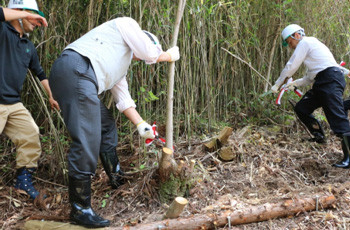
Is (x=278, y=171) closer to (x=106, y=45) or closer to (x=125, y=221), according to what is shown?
(x=125, y=221)

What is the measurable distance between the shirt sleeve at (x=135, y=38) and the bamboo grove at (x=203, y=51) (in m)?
0.39

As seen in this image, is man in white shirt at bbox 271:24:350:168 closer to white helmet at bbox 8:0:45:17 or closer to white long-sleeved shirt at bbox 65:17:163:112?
white long-sleeved shirt at bbox 65:17:163:112

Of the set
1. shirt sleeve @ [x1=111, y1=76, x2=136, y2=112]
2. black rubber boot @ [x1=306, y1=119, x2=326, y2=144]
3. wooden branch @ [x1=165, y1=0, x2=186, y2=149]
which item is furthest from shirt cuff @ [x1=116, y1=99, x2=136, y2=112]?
black rubber boot @ [x1=306, y1=119, x2=326, y2=144]

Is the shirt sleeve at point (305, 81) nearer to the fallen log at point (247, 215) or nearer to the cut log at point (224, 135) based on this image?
the cut log at point (224, 135)

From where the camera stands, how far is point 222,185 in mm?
2285

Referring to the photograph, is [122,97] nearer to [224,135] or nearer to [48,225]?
[48,225]

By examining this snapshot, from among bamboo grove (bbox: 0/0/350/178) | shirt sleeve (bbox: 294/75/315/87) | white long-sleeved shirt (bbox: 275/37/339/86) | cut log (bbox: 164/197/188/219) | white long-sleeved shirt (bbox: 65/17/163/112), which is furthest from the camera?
shirt sleeve (bbox: 294/75/315/87)

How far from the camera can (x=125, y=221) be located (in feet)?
6.05

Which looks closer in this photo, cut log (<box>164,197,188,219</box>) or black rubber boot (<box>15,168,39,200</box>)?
cut log (<box>164,197,188,219</box>)

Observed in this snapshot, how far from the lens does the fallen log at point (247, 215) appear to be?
5.52ft

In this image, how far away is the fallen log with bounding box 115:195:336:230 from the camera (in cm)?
168

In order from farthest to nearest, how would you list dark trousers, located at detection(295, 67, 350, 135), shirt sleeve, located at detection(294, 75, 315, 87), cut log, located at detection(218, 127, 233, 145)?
shirt sleeve, located at detection(294, 75, 315, 87) → dark trousers, located at detection(295, 67, 350, 135) → cut log, located at detection(218, 127, 233, 145)

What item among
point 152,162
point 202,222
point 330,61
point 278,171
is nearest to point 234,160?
point 278,171

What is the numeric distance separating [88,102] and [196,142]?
146 centimetres
